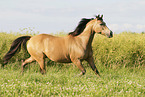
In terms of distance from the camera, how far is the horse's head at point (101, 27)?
6.57 m

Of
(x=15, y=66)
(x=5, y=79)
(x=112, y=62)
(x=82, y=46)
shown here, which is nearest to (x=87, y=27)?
(x=82, y=46)

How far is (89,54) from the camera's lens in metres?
6.74

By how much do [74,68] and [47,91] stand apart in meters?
3.89

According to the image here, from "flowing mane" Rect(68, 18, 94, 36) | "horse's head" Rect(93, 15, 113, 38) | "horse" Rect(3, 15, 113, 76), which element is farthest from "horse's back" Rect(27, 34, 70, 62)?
"horse's head" Rect(93, 15, 113, 38)

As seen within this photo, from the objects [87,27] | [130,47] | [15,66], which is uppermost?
[87,27]

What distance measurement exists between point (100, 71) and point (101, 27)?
295cm

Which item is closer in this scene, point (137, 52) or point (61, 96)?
point (61, 96)

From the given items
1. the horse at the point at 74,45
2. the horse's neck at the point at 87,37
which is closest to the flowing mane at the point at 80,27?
the horse at the point at 74,45

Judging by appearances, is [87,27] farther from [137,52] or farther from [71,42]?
[137,52]

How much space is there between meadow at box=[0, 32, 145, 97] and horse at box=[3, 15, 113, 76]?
0.52m

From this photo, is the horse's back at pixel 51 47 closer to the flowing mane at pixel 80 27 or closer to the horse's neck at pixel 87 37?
the flowing mane at pixel 80 27

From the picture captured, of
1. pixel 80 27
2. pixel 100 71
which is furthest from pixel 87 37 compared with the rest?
pixel 100 71

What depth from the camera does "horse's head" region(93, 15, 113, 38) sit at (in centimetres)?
657

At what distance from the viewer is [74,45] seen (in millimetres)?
6820
